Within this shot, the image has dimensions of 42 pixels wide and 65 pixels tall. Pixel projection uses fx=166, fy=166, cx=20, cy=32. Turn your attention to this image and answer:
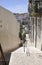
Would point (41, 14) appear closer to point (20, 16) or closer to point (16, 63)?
point (16, 63)

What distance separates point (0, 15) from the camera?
9305 millimetres

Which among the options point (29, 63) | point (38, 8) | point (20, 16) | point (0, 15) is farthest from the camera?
point (20, 16)

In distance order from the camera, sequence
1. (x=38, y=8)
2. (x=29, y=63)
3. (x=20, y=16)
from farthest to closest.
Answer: (x=20, y=16) < (x=38, y=8) < (x=29, y=63)

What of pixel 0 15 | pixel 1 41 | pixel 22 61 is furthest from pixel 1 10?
pixel 22 61

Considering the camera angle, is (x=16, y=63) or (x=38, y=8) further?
(x=38, y=8)

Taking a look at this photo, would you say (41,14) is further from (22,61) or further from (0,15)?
(22,61)

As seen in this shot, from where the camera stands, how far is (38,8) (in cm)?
866

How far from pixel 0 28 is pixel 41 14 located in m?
2.38

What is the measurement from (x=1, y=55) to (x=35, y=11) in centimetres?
302

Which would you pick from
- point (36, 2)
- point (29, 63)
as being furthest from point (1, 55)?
point (36, 2)

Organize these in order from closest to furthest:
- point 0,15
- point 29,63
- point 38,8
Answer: point 29,63, point 38,8, point 0,15

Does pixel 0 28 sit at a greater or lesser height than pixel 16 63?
greater

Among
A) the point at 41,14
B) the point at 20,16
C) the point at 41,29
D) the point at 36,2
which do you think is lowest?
the point at 20,16

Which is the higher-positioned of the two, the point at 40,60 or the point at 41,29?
the point at 41,29
